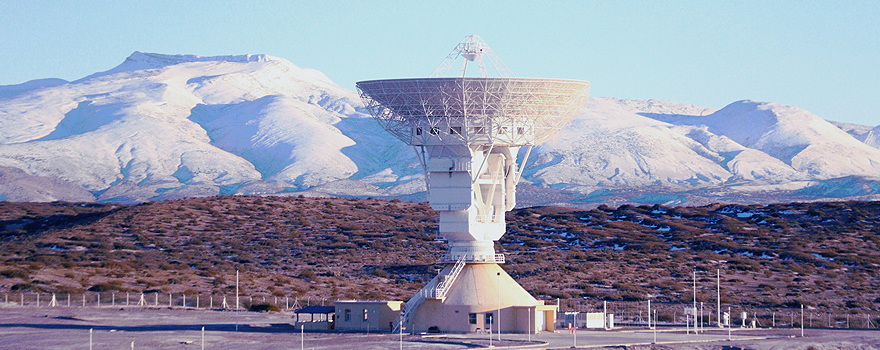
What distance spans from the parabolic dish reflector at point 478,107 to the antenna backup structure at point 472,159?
44 millimetres

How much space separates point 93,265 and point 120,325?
32224mm

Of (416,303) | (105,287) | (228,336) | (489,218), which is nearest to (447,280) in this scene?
(416,303)

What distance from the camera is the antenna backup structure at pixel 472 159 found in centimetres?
5356

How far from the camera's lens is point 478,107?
176ft

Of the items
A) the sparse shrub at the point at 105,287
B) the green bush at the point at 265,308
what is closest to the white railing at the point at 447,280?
the green bush at the point at 265,308

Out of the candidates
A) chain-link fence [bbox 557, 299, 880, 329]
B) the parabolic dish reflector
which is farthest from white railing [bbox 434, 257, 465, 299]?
chain-link fence [bbox 557, 299, 880, 329]

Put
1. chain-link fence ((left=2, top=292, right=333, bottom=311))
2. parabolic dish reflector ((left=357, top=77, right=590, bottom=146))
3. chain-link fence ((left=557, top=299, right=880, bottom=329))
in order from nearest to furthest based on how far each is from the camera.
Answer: parabolic dish reflector ((left=357, top=77, right=590, bottom=146)), chain-link fence ((left=557, top=299, right=880, bottom=329)), chain-link fence ((left=2, top=292, right=333, bottom=311))

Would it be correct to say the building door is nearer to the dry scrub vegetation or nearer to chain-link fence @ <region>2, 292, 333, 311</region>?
chain-link fence @ <region>2, 292, 333, 311</region>

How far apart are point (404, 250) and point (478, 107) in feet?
168

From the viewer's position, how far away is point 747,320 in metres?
A: 65.0

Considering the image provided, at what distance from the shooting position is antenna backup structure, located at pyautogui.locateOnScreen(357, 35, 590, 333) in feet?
176

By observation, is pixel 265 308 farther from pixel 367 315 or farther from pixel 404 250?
pixel 404 250

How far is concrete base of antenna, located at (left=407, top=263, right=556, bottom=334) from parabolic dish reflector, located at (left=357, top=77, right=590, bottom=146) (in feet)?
19.8

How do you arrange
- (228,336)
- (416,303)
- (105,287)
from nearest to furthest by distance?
1. (228,336)
2. (416,303)
3. (105,287)
